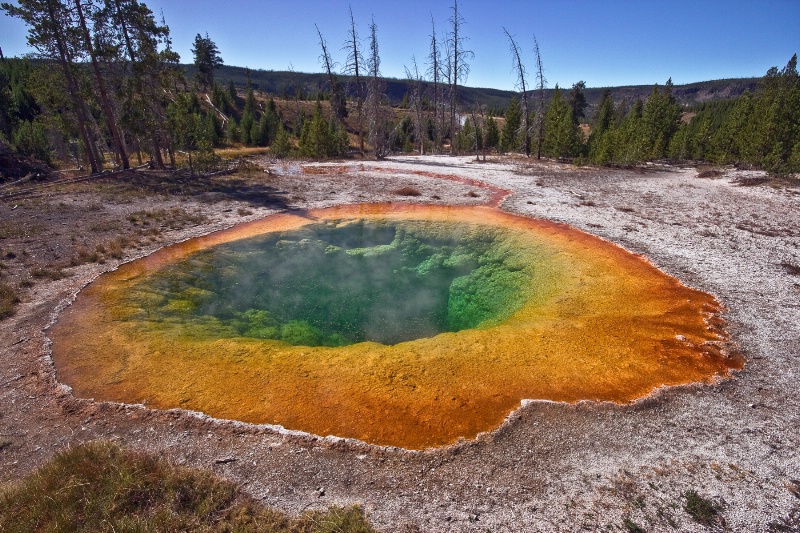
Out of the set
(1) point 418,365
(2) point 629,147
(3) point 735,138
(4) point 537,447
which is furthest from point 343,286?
(3) point 735,138

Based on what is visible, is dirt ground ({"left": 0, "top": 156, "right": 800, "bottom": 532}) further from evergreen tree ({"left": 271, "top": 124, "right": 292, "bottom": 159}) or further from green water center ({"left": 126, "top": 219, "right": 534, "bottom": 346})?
evergreen tree ({"left": 271, "top": 124, "right": 292, "bottom": 159})

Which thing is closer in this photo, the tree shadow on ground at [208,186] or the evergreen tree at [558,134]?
the tree shadow on ground at [208,186]

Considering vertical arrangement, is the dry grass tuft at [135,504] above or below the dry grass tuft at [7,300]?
below

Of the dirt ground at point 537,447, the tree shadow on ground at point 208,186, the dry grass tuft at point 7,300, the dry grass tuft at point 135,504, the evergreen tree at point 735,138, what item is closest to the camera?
the dry grass tuft at point 135,504

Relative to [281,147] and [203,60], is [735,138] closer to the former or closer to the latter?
[281,147]

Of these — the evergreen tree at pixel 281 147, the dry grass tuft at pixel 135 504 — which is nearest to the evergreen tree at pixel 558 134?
the evergreen tree at pixel 281 147

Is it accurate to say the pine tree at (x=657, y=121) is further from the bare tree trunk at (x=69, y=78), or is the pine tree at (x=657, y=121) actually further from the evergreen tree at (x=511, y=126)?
the bare tree trunk at (x=69, y=78)

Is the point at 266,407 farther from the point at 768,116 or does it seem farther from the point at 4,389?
the point at 768,116

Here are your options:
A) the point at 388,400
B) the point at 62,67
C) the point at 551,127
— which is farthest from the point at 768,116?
the point at 62,67
